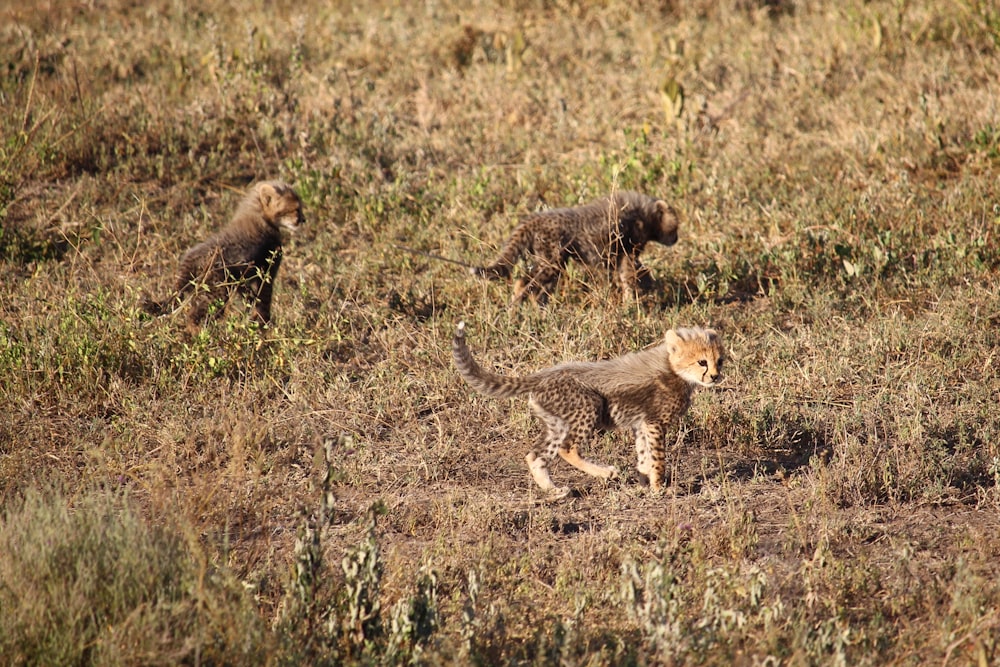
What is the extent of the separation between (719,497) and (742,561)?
2.16 ft

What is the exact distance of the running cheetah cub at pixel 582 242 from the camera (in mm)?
7926

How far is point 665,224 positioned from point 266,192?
9.93 feet

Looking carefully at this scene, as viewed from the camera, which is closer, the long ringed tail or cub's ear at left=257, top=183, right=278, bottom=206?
the long ringed tail

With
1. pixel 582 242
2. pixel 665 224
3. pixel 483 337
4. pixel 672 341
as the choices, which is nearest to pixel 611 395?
pixel 672 341

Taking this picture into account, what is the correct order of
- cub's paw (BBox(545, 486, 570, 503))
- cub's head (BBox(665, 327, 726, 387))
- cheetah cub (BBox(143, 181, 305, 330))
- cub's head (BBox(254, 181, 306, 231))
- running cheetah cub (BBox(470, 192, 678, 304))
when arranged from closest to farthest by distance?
cub's paw (BBox(545, 486, 570, 503)) < cub's head (BBox(665, 327, 726, 387)) < cheetah cub (BBox(143, 181, 305, 330)) < running cheetah cub (BBox(470, 192, 678, 304)) < cub's head (BBox(254, 181, 306, 231))

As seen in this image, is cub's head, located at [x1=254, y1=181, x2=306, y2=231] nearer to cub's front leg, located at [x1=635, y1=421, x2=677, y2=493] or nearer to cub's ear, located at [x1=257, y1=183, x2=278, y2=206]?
cub's ear, located at [x1=257, y1=183, x2=278, y2=206]

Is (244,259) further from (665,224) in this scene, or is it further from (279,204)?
(665,224)

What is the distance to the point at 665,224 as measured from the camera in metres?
8.49

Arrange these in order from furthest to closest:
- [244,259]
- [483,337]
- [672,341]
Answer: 1. [244,259]
2. [483,337]
3. [672,341]

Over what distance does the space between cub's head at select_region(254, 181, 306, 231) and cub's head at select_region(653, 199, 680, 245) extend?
2.72m

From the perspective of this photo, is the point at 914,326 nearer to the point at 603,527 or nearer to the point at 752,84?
the point at 603,527

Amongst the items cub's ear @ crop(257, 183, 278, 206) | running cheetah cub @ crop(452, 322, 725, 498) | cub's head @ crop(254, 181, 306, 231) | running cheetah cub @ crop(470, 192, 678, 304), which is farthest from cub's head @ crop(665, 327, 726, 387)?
cub's ear @ crop(257, 183, 278, 206)

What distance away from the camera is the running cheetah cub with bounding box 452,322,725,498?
19.4ft

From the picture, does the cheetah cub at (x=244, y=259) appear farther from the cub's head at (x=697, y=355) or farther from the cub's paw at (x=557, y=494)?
the cub's head at (x=697, y=355)
